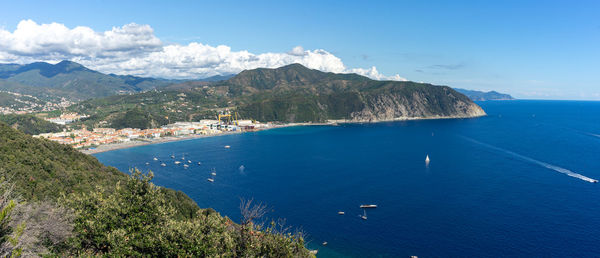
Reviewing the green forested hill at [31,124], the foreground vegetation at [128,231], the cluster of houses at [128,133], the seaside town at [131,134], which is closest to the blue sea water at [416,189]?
the seaside town at [131,134]

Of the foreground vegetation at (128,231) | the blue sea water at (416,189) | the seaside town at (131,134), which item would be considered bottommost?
the seaside town at (131,134)

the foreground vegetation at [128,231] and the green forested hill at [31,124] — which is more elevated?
the foreground vegetation at [128,231]

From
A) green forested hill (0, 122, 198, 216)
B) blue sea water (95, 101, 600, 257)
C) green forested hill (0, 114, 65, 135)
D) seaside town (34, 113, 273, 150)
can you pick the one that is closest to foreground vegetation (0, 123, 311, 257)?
green forested hill (0, 122, 198, 216)

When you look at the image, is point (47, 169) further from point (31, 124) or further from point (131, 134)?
point (31, 124)

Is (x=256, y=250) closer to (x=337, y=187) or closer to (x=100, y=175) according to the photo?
(x=100, y=175)

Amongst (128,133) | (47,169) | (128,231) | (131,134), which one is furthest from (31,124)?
(128,231)

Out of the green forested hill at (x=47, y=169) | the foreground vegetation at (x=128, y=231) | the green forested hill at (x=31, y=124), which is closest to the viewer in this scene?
the foreground vegetation at (x=128, y=231)

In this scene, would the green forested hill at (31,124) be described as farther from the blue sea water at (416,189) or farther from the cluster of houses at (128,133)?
the blue sea water at (416,189)

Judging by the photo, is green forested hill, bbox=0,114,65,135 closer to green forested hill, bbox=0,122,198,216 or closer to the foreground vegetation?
green forested hill, bbox=0,122,198,216
